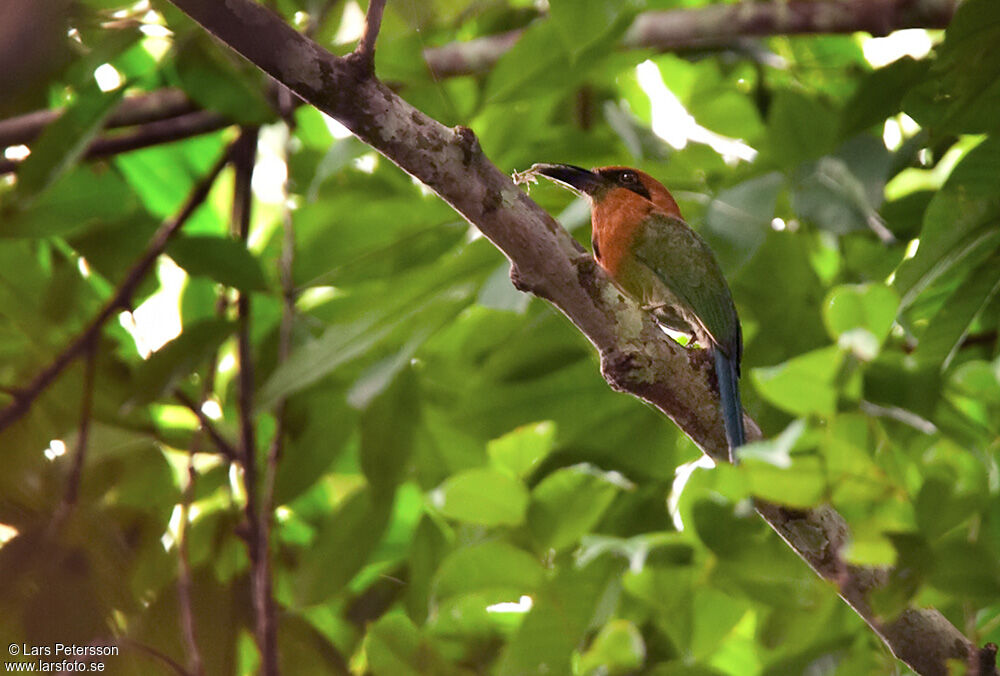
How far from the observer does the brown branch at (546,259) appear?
1.26 m

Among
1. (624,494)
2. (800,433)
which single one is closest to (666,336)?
(800,433)

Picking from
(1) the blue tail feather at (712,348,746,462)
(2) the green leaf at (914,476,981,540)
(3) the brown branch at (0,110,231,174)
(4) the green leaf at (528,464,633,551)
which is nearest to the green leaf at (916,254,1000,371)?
(1) the blue tail feather at (712,348,746,462)

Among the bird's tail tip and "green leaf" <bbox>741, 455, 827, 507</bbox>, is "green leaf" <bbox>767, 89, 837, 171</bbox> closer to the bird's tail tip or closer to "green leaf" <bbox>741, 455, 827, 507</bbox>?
the bird's tail tip

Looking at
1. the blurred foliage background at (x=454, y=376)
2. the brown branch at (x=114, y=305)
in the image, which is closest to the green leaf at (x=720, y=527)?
the blurred foliage background at (x=454, y=376)

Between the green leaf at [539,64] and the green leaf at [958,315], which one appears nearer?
the green leaf at [958,315]

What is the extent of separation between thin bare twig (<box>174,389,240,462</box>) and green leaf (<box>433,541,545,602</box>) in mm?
633

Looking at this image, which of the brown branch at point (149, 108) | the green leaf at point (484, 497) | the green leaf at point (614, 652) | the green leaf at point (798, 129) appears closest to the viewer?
the green leaf at point (614, 652)

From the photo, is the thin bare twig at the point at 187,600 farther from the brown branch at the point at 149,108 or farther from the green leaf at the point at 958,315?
the green leaf at the point at 958,315

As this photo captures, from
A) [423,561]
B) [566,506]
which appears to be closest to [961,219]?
[566,506]

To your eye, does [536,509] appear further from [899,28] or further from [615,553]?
[899,28]

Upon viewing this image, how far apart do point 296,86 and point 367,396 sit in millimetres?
730

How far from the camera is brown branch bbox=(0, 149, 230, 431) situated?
2.15 metres

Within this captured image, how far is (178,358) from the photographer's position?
217 cm

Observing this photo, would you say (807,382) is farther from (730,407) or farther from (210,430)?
(210,430)
